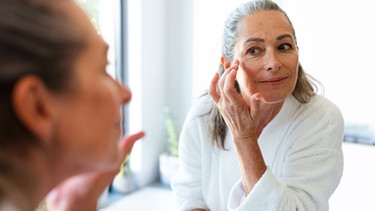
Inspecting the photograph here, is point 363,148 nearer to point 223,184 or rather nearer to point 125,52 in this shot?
point 223,184

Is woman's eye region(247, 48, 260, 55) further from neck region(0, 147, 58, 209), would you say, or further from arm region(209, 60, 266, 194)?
neck region(0, 147, 58, 209)

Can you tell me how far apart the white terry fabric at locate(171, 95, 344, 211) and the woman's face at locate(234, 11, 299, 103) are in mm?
101

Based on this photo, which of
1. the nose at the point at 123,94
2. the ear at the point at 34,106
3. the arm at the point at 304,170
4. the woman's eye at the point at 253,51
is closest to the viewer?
the ear at the point at 34,106

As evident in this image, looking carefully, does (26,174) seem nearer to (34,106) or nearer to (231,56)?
(34,106)

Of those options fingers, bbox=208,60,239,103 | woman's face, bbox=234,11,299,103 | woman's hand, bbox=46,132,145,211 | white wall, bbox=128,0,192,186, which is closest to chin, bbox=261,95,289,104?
woman's face, bbox=234,11,299,103

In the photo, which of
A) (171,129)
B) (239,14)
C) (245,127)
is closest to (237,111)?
Result: (245,127)

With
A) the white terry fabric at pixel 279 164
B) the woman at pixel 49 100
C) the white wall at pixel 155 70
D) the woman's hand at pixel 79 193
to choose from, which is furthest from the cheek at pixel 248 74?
the white wall at pixel 155 70

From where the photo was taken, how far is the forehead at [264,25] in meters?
1.00

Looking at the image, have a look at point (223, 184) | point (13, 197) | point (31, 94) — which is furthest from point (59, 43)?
point (223, 184)

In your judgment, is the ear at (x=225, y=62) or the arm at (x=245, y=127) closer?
the arm at (x=245, y=127)

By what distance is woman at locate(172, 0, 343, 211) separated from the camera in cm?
95

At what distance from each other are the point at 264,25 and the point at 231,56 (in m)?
0.13

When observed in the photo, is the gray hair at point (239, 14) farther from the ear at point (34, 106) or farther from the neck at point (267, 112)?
the ear at point (34, 106)

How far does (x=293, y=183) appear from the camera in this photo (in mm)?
975
